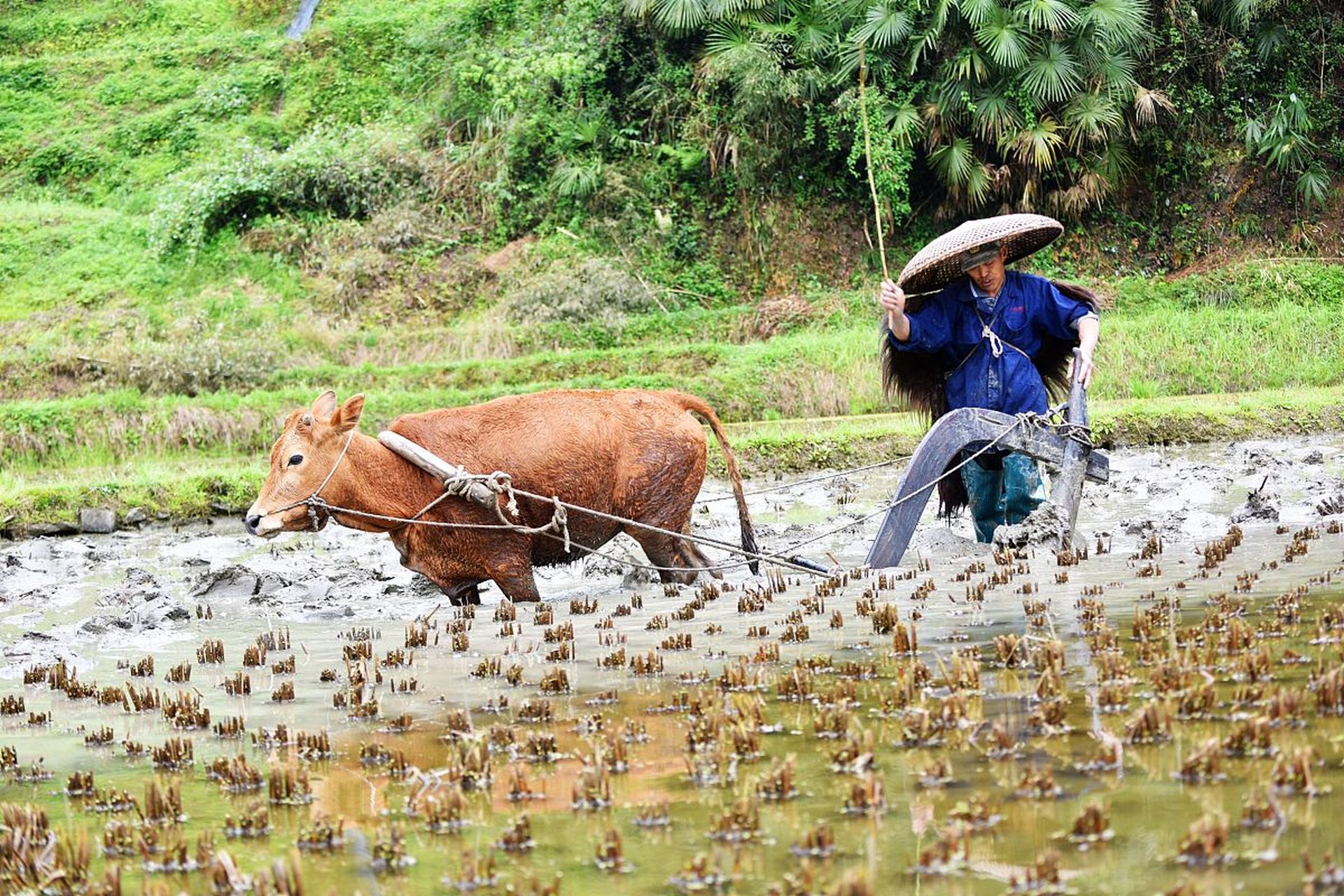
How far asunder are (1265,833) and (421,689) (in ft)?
11.1

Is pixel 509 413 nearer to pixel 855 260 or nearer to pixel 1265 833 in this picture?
pixel 1265 833

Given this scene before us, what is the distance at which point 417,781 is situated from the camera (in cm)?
421

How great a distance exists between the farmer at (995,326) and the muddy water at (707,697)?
0.52m

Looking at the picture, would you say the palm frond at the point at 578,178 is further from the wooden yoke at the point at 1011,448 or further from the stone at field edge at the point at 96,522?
the wooden yoke at the point at 1011,448

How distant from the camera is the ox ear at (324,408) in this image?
738 centimetres

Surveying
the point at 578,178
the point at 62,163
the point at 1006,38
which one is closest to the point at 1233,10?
the point at 1006,38

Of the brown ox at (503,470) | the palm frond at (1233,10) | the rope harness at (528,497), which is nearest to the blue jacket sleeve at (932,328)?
the rope harness at (528,497)

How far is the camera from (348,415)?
290 inches

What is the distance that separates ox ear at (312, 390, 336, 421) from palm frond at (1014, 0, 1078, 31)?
Result: 16.7 metres

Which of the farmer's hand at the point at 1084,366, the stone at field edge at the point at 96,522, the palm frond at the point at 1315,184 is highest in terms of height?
the palm frond at the point at 1315,184

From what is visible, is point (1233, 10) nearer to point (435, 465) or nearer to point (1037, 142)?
point (1037, 142)

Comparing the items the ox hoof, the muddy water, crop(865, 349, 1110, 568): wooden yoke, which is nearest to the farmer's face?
crop(865, 349, 1110, 568): wooden yoke

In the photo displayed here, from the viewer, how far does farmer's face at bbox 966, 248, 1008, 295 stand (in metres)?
7.95

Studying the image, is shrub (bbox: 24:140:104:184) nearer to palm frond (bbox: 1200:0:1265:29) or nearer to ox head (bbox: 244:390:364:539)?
palm frond (bbox: 1200:0:1265:29)
